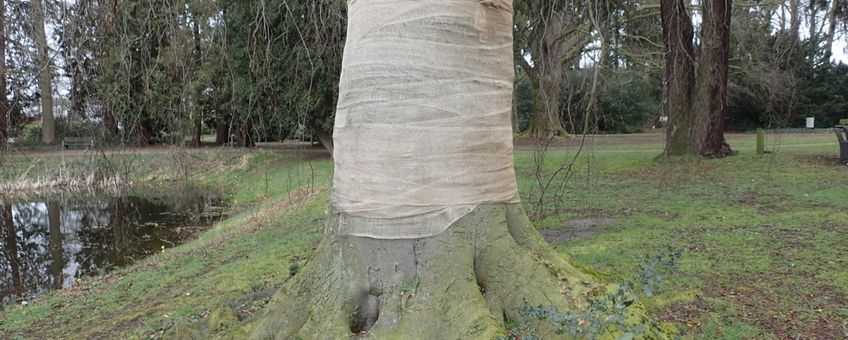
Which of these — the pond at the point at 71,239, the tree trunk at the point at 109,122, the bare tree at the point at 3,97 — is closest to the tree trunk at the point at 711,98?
the pond at the point at 71,239

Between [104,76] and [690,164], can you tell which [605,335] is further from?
[690,164]

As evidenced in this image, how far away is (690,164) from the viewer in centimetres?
1215

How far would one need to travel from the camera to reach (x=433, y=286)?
104 inches

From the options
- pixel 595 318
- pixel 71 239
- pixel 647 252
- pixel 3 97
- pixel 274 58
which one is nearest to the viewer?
pixel 595 318

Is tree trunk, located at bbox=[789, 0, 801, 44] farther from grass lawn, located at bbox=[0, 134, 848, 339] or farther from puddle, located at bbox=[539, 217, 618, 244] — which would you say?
puddle, located at bbox=[539, 217, 618, 244]

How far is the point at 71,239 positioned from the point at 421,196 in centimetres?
1146

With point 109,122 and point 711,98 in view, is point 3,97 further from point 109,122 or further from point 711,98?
point 711,98

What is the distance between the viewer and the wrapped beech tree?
8.75 ft

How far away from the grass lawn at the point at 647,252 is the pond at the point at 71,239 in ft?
2.91

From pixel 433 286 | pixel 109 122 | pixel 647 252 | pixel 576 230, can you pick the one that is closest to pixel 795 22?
pixel 647 252

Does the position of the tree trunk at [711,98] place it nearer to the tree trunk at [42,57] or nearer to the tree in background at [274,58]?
the tree in background at [274,58]

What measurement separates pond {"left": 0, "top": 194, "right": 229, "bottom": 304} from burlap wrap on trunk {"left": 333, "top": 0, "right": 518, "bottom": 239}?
4.66 m

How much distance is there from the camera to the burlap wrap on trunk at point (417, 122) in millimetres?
2684

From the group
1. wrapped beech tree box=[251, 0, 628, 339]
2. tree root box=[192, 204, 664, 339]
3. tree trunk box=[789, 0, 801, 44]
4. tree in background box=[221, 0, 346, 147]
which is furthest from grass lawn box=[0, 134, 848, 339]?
tree trunk box=[789, 0, 801, 44]
